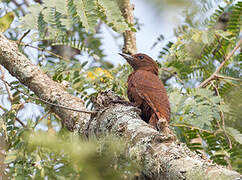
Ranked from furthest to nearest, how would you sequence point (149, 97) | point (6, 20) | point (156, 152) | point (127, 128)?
point (149, 97) < point (6, 20) < point (127, 128) < point (156, 152)

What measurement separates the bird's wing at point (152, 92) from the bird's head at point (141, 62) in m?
0.56

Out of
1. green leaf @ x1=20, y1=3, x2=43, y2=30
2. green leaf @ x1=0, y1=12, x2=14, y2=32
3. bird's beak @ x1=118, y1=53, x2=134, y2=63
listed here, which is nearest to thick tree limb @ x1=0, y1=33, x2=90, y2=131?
green leaf @ x1=0, y1=12, x2=14, y2=32

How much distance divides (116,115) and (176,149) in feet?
3.96

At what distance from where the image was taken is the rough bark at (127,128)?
5.36 ft

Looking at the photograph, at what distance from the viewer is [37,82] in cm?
371

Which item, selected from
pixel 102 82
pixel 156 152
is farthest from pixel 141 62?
pixel 156 152

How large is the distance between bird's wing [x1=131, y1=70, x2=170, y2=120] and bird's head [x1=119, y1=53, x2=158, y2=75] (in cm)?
56

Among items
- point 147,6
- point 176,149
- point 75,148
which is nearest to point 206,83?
point 176,149

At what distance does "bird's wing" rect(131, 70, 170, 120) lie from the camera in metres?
3.82

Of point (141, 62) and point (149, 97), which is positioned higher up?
point (141, 62)

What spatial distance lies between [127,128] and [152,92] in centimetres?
145

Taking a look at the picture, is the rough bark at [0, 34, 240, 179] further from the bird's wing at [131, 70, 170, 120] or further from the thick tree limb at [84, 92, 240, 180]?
the bird's wing at [131, 70, 170, 120]

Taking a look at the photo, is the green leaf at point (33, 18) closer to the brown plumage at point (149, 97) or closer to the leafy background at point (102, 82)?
the leafy background at point (102, 82)

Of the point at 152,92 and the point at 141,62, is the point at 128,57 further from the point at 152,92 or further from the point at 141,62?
the point at 152,92
